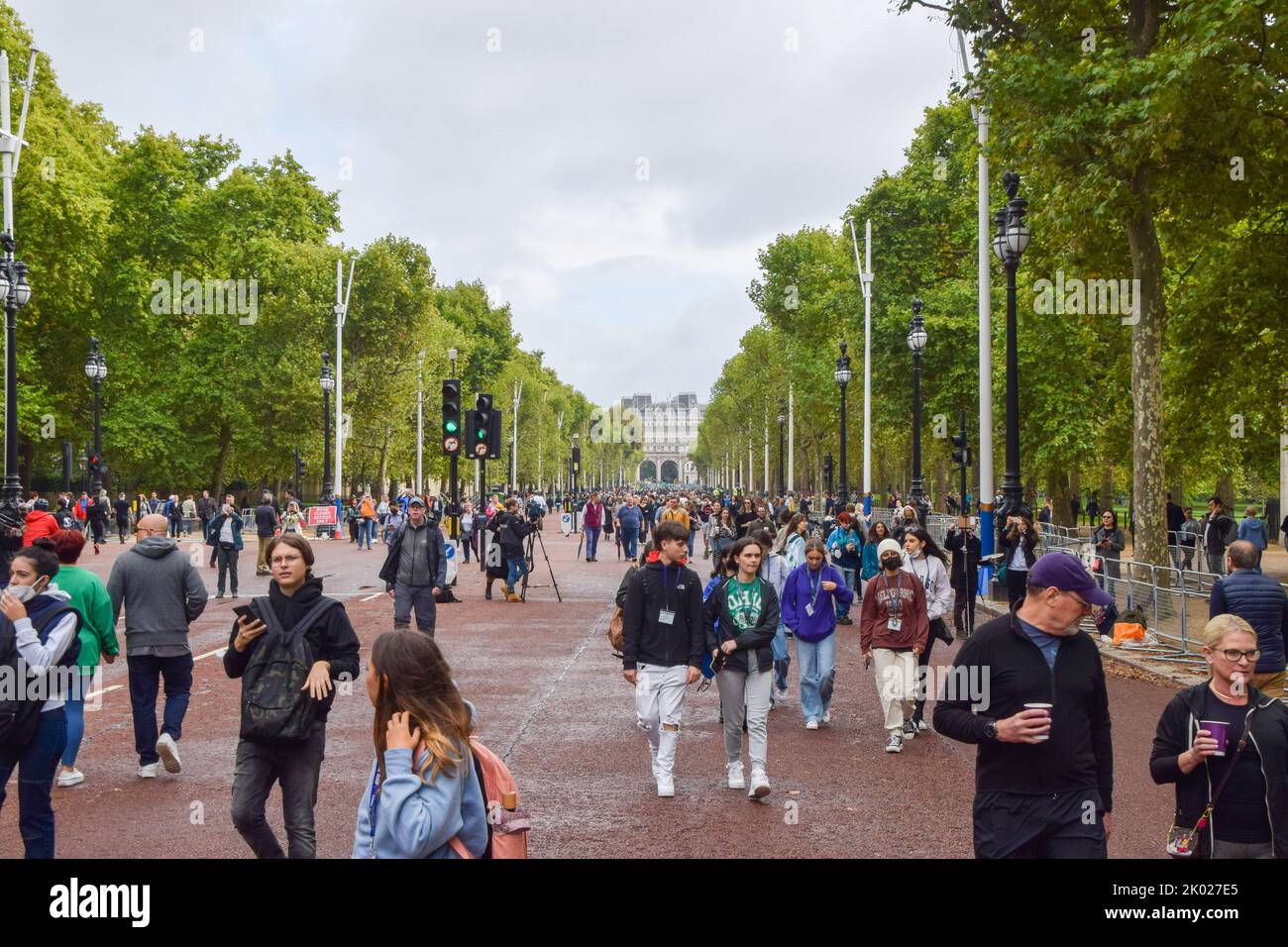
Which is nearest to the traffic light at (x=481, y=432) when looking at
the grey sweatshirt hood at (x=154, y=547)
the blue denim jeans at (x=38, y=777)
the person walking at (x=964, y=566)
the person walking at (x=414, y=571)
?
the person walking at (x=414, y=571)

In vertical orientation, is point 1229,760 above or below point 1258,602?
below

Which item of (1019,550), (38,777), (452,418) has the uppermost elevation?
(452,418)

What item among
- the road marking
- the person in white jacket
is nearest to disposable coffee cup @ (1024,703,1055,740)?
the person in white jacket

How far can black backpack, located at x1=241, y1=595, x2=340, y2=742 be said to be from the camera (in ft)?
17.6

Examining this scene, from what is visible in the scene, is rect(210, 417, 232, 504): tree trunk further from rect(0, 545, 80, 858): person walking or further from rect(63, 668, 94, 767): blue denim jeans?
rect(0, 545, 80, 858): person walking

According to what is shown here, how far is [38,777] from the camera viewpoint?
5.65m

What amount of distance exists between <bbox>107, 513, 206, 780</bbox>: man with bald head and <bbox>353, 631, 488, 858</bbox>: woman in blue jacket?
16.4ft

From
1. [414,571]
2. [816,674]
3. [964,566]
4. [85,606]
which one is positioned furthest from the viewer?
[964,566]

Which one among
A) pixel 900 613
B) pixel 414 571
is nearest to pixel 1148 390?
pixel 900 613

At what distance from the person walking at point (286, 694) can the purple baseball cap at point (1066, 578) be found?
2945 mm

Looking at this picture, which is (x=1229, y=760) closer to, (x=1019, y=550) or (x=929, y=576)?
(x=929, y=576)

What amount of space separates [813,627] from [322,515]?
126ft
